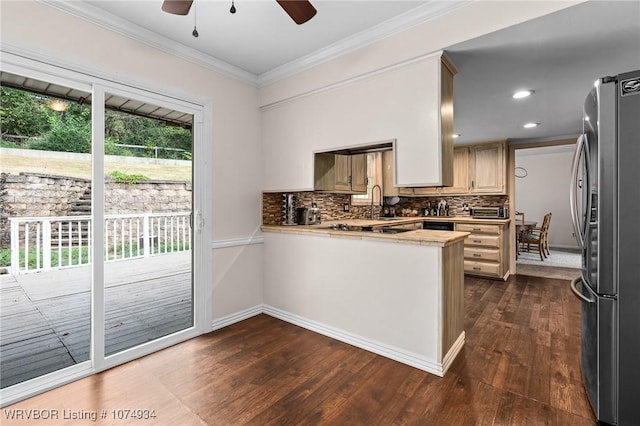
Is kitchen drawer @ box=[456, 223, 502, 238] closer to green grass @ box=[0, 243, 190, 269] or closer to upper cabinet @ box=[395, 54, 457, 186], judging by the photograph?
upper cabinet @ box=[395, 54, 457, 186]

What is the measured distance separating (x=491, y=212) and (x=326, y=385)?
4559 mm

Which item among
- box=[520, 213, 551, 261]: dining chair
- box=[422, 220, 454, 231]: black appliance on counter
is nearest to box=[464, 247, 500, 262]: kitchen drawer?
box=[422, 220, 454, 231]: black appliance on counter

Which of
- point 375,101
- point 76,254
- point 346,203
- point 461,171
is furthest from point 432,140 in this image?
point 461,171

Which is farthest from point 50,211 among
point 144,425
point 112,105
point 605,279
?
point 605,279

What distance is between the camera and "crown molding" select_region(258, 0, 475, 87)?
212cm

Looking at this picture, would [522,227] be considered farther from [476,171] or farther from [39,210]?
[39,210]

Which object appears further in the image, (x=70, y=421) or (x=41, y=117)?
(x=41, y=117)

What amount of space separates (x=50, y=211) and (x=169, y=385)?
61.5 inches

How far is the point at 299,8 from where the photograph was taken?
1708 mm

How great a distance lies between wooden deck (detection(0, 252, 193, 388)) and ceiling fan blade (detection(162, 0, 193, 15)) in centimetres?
201

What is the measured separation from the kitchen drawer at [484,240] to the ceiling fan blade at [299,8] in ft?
13.6

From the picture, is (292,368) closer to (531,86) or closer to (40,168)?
(40,168)

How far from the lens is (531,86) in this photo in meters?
3.04

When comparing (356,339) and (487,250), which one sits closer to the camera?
(356,339)
